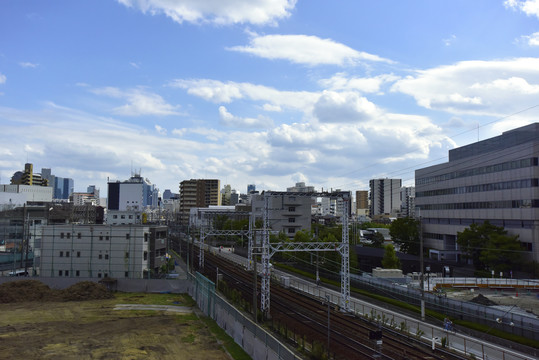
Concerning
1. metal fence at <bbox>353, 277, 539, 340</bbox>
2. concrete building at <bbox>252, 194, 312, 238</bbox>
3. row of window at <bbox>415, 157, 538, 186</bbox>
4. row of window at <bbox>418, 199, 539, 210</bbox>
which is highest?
row of window at <bbox>415, 157, 538, 186</bbox>

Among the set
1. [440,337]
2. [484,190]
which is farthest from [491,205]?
[440,337]

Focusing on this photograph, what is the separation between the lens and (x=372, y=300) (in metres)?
47.9

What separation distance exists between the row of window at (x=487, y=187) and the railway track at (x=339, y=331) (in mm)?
38445

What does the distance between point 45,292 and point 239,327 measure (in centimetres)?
3232

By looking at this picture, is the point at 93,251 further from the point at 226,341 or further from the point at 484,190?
the point at 484,190

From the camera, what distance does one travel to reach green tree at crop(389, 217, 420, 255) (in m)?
A: 82.9

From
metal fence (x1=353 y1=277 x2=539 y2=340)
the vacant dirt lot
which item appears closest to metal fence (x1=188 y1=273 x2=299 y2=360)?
the vacant dirt lot

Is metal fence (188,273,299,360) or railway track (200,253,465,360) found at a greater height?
metal fence (188,273,299,360)

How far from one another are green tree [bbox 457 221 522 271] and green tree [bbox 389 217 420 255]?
56.8 ft

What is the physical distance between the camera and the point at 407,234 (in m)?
85.0

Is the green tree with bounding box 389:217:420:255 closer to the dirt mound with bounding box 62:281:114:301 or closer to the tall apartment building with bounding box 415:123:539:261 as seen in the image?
the tall apartment building with bounding box 415:123:539:261

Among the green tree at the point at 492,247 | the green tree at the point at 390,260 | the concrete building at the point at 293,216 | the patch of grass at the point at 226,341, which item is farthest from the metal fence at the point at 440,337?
the concrete building at the point at 293,216

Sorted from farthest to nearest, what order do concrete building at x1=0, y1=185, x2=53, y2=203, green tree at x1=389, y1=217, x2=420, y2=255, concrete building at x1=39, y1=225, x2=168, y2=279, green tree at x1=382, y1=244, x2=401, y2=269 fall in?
concrete building at x1=0, y1=185, x2=53, y2=203 < green tree at x1=389, y1=217, x2=420, y2=255 < green tree at x1=382, y1=244, x2=401, y2=269 < concrete building at x1=39, y1=225, x2=168, y2=279

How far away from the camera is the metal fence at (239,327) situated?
22.2m
